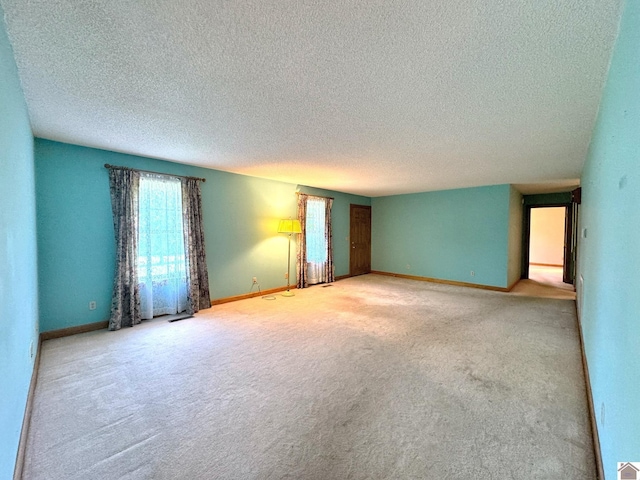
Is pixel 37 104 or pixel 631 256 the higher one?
pixel 37 104

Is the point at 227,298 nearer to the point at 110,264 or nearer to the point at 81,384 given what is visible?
the point at 110,264

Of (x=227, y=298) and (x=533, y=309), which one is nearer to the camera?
(x=533, y=309)

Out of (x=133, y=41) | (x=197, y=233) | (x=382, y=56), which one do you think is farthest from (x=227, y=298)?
(x=382, y=56)

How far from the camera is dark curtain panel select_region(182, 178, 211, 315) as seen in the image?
4176 mm

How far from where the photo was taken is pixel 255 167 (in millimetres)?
4359

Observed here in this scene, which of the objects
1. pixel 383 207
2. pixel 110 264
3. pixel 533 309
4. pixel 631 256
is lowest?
pixel 533 309

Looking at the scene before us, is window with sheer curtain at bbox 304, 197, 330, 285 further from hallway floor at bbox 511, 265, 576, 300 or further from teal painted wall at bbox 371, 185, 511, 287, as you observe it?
hallway floor at bbox 511, 265, 576, 300

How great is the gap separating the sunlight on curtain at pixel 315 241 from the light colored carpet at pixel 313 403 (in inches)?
106

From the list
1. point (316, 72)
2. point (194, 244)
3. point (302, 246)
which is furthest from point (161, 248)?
point (316, 72)

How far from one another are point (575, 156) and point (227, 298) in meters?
5.71

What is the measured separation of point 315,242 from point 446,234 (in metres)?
3.31

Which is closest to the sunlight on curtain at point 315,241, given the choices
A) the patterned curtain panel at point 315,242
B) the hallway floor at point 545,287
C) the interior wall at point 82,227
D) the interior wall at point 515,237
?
the patterned curtain panel at point 315,242

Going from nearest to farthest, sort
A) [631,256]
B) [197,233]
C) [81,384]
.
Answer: [631,256]
[81,384]
[197,233]

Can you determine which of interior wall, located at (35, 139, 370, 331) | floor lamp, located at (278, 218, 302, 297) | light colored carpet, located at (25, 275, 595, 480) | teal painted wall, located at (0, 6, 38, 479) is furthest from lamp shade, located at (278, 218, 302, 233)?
teal painted wall, located at (0, 6, 38, 479)
